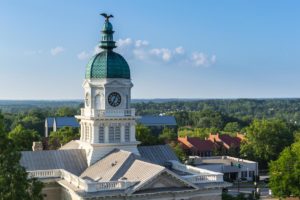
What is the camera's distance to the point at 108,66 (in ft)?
127

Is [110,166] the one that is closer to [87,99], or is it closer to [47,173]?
[47,173]

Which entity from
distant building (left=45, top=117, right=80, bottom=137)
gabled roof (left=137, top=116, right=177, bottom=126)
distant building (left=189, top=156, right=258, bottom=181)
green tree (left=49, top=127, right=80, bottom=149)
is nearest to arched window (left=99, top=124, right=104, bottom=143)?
green tree (left=49, top=127, right=80, bottom=149)

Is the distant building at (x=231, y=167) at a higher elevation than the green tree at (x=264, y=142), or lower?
lower

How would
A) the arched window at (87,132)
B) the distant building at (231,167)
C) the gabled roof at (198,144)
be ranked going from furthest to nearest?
1. the gabled roof at (198,144)
2. the distant building at (231,167)
3. the arched window at (87,132)

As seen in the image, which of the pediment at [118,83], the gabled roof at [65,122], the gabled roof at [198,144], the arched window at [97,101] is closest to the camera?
the pediment at [118,83]

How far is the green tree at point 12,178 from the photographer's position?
22281mm

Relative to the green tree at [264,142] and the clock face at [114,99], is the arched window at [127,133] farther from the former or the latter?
the green tree at [264,142]

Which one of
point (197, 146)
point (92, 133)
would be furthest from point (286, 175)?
point (197, 146)

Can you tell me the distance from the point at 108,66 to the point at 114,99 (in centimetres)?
259

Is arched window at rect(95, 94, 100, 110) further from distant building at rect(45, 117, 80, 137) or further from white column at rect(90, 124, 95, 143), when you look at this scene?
distant building at rect(45, 117, 80, 137)

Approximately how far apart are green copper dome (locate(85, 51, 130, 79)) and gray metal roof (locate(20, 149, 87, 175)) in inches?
248

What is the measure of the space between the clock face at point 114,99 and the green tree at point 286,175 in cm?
1930

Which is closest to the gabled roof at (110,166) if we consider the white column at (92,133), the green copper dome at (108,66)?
the white column at (92,133)

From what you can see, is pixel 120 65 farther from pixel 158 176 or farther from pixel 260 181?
pixel 260 181
